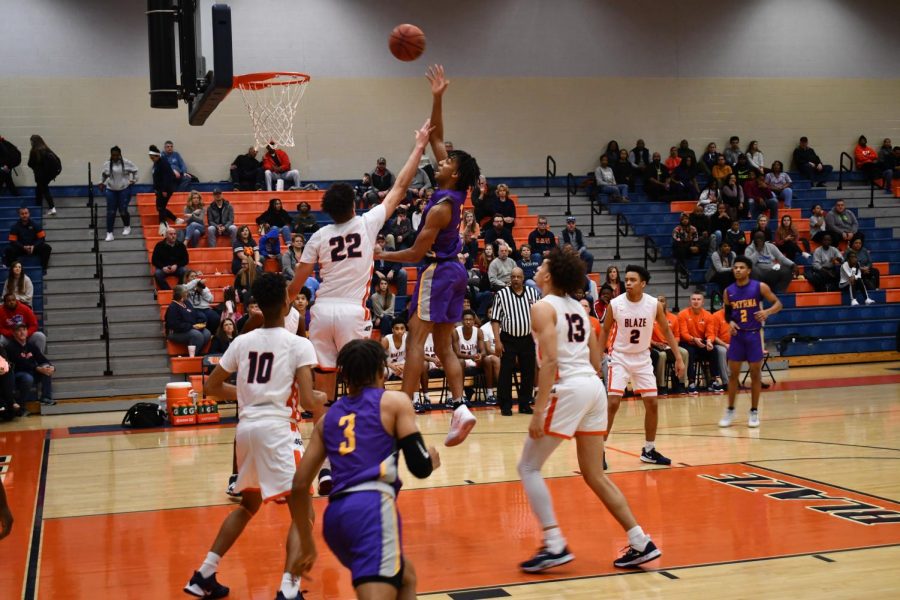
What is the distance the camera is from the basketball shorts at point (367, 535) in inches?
167

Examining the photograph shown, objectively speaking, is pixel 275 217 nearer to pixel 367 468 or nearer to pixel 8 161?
pixel 8 161

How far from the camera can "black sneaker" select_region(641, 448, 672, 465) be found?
992cm

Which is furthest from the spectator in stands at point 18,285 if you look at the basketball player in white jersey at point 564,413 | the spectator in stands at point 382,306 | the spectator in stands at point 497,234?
the basketball player in white jersey at point 564,413

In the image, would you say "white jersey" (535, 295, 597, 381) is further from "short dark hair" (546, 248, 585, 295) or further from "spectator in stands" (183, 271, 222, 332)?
"spectator in stands" (183, 271, 222, 332)

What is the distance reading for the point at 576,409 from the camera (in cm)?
634

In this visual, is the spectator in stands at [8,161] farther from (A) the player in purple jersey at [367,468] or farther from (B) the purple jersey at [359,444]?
(B) the purple jersey at [359,444]

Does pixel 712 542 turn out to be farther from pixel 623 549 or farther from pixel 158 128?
pixel 158 128

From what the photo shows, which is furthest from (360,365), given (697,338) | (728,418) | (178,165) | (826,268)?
(826,268)

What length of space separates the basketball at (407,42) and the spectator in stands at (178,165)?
1401 centimetres

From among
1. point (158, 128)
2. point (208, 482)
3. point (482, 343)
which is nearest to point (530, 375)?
point (482, 343)

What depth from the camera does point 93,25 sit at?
21844 mm

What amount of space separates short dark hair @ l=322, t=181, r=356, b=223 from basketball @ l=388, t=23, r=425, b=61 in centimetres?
146

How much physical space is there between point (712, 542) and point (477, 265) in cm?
1197

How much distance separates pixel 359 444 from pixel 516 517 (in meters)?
3.72
